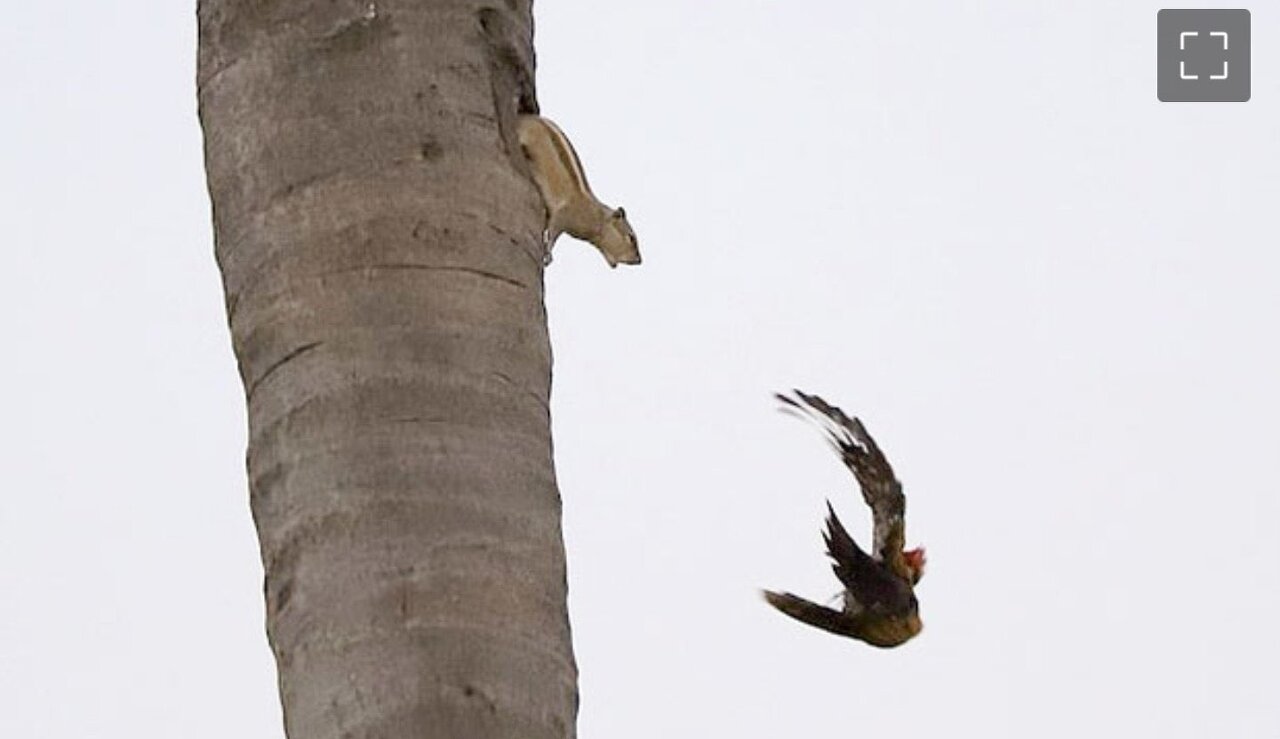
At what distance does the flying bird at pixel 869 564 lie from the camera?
4.25 m

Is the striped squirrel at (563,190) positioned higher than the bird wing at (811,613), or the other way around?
the striped squirrel at (563,190)

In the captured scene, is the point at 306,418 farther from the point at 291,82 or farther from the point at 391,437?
the point at 291,82

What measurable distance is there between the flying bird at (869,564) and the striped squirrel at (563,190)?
410 mm

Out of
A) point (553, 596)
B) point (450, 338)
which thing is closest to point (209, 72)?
point (450, 338)

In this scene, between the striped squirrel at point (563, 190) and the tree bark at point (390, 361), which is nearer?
the tree bark at point (390, 361)

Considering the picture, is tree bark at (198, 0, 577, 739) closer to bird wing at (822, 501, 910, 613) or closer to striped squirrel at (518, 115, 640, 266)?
striped squirrel at (518, 115, 640, 266)

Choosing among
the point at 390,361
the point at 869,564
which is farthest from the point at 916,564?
the point at 390,361

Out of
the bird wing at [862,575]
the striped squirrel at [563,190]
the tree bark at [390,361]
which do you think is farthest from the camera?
the bird wing at [862,575]

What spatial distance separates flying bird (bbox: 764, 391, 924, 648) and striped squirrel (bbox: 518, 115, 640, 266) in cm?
41

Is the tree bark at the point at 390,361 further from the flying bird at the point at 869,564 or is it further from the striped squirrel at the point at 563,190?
the flying bird at the point at 869,564

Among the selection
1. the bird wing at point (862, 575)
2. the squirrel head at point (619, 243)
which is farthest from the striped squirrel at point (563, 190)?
the bird wing at point (862, 575)

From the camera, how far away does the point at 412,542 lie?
347 centimetres

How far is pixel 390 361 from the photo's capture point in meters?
3.57

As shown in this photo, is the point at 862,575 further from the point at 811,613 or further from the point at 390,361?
the point at 390,361
